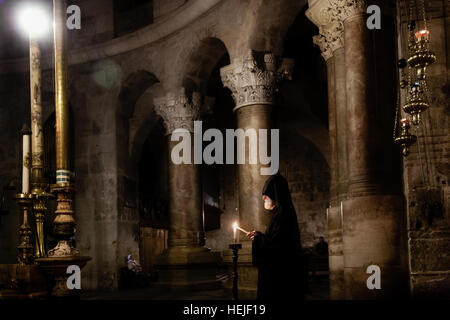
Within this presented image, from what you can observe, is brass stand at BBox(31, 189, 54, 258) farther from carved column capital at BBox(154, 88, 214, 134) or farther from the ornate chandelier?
carved column capital at BBox(154, 88, 214, 134)

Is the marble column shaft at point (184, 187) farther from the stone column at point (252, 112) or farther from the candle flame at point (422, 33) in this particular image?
the candle flame at point (422, 33)

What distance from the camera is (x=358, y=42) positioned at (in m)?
7.32

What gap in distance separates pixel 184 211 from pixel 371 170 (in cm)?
724

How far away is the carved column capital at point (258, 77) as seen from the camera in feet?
36.2

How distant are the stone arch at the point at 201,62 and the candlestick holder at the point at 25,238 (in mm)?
8297

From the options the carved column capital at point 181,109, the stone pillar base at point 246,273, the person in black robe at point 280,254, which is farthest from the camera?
the carved column capital at point 181,109

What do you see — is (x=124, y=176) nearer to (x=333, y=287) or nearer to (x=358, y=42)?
(x=333, y=287)

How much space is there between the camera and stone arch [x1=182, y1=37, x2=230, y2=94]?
13.6 metres

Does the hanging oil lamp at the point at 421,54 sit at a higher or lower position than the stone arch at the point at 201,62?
lower

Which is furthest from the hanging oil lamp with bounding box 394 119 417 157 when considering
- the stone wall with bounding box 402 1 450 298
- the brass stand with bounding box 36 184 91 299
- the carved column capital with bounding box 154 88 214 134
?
the carved column capital with bounding box 154 88 214 134

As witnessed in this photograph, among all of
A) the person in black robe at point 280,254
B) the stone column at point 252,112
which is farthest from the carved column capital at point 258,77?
the person in black robe at point 280,254

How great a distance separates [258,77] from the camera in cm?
1102

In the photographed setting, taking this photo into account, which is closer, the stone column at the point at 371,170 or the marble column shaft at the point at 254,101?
the stone column at the point at 371,170
